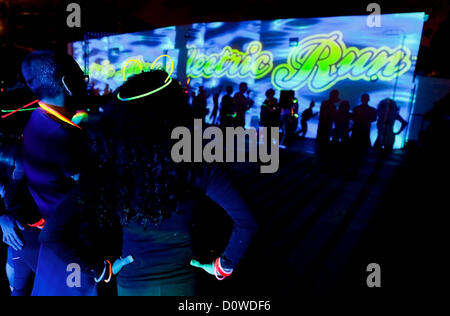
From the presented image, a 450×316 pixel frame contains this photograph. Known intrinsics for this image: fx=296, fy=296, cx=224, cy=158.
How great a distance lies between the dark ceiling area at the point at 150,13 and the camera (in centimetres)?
1078

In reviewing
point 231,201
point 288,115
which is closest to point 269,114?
point 288,115

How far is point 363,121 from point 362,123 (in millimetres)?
80

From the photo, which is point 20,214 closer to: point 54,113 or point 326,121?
point 54,113

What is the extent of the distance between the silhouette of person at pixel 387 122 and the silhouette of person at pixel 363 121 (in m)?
0.26

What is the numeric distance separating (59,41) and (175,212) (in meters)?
25.2

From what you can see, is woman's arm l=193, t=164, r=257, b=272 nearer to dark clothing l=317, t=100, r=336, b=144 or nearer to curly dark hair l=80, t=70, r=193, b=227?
curly dark hair l=80, t=70, r=193, b=227

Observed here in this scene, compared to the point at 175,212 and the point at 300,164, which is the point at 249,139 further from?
the point at 175,212

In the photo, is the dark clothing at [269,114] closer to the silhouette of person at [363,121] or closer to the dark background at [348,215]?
the dark background at [348,215]

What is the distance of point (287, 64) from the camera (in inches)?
473

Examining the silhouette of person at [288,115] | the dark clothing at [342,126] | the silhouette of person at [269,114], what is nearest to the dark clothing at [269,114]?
the silhouette of person at [269,114]

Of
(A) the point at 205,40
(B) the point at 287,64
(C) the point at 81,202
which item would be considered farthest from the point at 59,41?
(C) the point at 81,202

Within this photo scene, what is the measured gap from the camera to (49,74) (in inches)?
71.9

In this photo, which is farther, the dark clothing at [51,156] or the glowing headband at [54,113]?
the glowing headband at [54,113]

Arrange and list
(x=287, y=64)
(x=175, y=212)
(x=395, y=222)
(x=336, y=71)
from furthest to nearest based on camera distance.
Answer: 1. (x=287, y=64)
2. (x=336, y=71)
3. (x=395, y=222)
4. (x=175, y=212)
